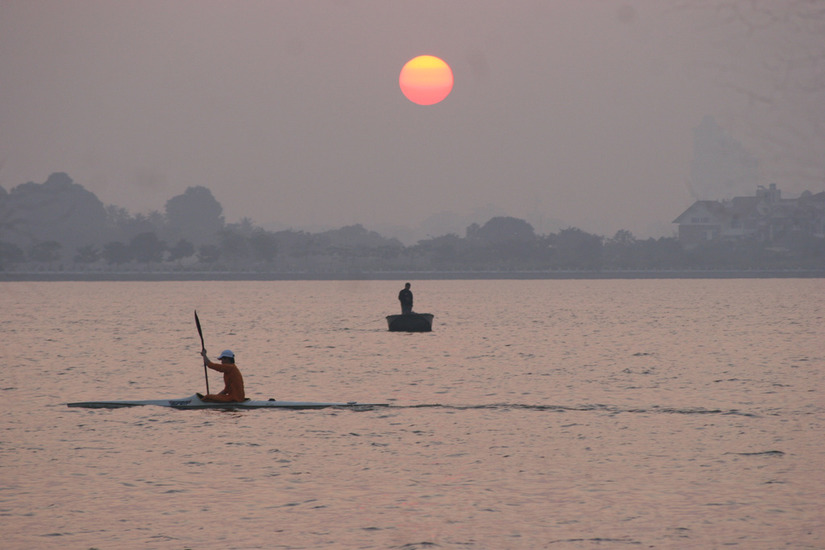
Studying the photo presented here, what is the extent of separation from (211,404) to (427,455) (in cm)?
755

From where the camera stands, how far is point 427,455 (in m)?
22.9

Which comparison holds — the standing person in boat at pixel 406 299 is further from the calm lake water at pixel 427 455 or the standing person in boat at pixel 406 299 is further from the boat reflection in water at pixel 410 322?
the calm lake water at pixel 427 455

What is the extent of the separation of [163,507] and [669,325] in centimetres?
7060

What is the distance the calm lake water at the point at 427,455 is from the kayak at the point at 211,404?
0.29 m

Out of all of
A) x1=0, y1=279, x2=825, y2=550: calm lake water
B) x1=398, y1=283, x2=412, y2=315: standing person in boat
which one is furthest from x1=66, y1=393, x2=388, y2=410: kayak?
x1=398, y1=283, x2=412, y2=315: standing person in boat

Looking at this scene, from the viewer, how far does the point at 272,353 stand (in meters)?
53.8

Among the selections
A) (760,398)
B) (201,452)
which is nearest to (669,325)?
(760,398)

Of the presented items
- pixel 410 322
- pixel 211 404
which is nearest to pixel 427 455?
pixel 211 404

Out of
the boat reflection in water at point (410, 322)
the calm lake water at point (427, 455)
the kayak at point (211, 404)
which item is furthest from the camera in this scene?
the boat reflection in water at point (410, 322)

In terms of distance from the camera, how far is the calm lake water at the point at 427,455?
16405 mm

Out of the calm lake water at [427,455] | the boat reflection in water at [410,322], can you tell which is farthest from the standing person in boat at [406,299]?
the calm lake water at [427,455]

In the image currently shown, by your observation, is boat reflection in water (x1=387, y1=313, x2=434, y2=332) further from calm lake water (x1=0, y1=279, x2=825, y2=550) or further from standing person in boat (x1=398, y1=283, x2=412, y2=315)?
calm lake water (x1=0, y1=279, x2=825, y2=550)

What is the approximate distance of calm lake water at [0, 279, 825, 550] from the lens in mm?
16405

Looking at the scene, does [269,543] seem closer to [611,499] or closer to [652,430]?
[611,499]
